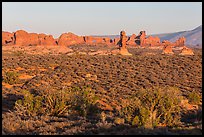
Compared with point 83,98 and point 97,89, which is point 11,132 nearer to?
point 83,98

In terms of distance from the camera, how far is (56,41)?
91500mm

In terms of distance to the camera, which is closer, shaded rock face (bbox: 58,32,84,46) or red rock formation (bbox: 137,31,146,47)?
shaded rock face (bbox: 58,32,84,46)

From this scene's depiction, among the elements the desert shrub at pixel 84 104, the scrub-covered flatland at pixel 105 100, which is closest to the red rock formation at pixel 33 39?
the scrub-covered flatland at pixel 105 100

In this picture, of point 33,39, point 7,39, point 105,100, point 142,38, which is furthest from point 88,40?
point 105,100

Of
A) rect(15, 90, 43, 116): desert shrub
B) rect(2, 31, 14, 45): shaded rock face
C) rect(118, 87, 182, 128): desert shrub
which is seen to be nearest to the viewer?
rect(118, 87, 182, 128): desert shrub

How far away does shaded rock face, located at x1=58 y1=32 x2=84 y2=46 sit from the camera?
314 feet

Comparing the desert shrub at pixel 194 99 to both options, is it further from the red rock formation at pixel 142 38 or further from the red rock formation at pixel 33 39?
the red rock formation at pixel 142 38

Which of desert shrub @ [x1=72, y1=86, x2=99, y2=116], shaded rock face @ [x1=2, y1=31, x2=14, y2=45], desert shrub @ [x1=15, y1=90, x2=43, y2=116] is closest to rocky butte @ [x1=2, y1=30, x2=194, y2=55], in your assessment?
shaded rock face @ [x1=2, y1=31, x2=14, y2=45]

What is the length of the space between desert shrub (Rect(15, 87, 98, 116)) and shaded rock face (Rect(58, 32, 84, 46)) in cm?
8267

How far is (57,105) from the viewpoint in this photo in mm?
10547

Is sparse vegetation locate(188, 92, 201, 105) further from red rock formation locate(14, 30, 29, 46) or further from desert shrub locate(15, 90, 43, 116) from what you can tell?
red rock formation locate(14, 30, 29, 46)

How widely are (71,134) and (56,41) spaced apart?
86547 mm

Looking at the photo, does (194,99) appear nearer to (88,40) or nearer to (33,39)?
(33,39)

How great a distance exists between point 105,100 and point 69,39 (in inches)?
3469
